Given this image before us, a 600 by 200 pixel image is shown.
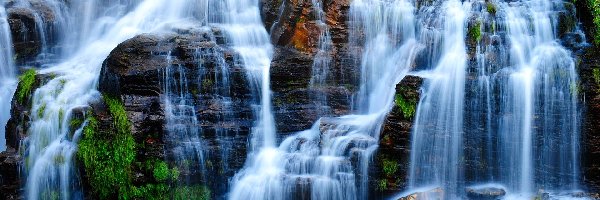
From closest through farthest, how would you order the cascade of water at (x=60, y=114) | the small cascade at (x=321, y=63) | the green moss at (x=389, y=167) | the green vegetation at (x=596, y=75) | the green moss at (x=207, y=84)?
the green vegetation at (x=596, y=75), the green moss at (x=389, y=167), the cascade of water at (x=60, y=114), the green moss at (x=207, y=84), the small cascade at (x=321, y=63)

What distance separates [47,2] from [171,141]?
7591 millimetres

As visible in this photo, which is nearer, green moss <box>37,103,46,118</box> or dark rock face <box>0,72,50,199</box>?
dark rock face <box>0,72,50,199</box>

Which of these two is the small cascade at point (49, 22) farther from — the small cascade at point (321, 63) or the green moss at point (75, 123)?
the small cascade at point (321, 63)

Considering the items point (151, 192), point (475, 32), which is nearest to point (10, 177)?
point (151, 192)

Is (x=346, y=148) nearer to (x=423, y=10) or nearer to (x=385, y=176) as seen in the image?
(x=385, y=176)

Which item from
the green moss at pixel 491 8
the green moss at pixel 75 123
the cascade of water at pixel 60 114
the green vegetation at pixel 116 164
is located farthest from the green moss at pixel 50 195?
the green moss at pixel 491 8

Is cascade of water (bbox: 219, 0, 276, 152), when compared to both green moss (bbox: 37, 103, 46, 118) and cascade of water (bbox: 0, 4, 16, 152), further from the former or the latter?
cascade of water (bbox: 0, 4, 16, 152)

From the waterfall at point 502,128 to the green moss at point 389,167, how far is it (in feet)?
1.20

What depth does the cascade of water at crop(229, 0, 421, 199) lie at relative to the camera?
11.1 meters

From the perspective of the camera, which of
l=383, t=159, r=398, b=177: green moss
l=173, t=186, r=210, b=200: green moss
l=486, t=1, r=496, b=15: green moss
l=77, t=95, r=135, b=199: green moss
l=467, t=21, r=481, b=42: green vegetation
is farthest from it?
l=486, t=1, r=496, b=15: green moss

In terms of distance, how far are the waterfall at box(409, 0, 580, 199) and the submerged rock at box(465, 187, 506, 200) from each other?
0.14m

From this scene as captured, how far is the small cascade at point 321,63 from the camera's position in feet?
43.0

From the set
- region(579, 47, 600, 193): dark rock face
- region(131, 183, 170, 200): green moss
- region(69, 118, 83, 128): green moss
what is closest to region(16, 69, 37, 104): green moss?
region(69, 118, 83, 128): green moss

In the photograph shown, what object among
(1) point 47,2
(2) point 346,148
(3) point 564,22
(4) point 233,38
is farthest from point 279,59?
(1) point 47,2
